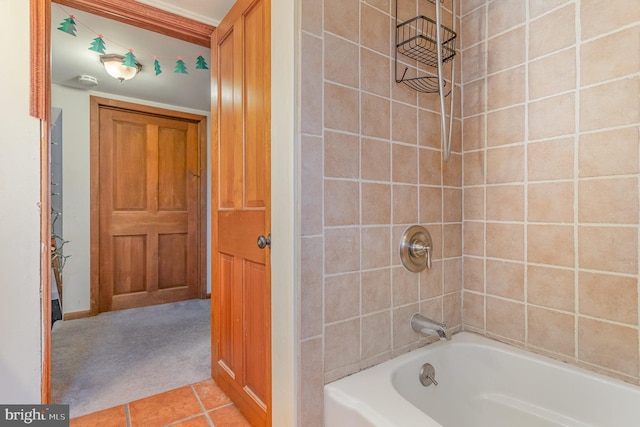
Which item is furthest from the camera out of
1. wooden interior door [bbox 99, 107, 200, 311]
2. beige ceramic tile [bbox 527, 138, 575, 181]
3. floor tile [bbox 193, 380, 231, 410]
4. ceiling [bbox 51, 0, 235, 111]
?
wooden interior door [bbox 99, 107, 200, 311]

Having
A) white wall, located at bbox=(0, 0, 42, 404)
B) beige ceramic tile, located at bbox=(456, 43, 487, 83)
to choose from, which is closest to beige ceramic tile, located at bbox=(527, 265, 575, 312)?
beige ceramic tile, located at bbox=(456, 43, 487, 83)

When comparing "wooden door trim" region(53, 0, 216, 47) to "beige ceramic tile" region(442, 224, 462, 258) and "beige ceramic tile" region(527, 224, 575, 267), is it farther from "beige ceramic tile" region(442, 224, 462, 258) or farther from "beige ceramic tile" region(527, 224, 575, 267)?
"beige ceramic tile" region(527, 224, 575, 267)

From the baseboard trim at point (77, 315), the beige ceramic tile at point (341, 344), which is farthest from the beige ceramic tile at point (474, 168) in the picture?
the baseboard trim at point (77, 315)

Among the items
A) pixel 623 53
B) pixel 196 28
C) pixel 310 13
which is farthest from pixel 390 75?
pixel 196 28

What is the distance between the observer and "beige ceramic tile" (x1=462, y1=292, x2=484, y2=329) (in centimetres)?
142

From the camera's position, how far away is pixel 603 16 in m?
1.05

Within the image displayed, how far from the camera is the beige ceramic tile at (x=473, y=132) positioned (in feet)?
4.59

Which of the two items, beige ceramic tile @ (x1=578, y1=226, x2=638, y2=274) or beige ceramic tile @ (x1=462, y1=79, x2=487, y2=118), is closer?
A: beige ceramic tile @ (x1=578, y1=226, x2=638, y2=274)

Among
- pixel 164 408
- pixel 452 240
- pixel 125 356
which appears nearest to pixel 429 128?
pixel 452 240

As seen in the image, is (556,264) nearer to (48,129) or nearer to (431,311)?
(431,311)

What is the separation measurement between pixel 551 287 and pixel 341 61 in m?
1.15

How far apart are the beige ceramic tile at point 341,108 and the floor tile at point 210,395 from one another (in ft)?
4.74

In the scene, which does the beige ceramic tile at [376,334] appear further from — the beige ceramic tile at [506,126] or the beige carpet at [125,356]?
the beige carpet at [125,356]

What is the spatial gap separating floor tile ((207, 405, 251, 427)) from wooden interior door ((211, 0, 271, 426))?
42mm
